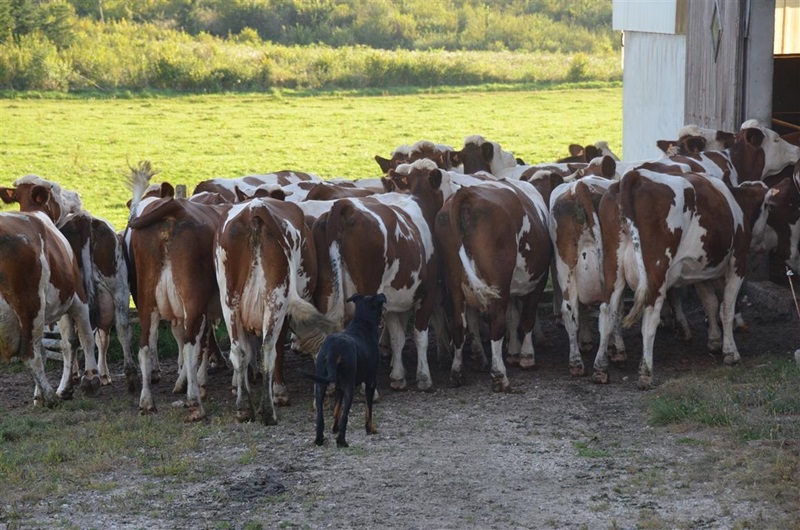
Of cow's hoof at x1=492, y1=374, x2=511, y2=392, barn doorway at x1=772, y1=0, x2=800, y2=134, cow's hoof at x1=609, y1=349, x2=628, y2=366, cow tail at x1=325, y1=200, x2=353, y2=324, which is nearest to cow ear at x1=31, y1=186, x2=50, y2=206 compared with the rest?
cow tail at x1=325, y1=200, x2=353, y2=324

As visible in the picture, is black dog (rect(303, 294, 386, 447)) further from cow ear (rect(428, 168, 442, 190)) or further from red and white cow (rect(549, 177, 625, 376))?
cow ear (rect(428, 168, 442, 190))

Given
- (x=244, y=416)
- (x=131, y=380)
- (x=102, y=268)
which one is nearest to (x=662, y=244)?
(x=244, y=416)

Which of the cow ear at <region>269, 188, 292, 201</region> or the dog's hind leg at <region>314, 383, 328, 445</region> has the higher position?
the cow ear at <region>269, 188, 292, 201</region>

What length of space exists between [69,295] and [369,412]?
11.5 ft

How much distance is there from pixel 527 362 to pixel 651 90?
10837 millimetres

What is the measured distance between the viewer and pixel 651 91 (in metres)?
22.0

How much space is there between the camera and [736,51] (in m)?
15.1

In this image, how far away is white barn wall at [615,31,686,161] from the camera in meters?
20.2

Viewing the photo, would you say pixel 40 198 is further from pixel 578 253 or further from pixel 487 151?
pixel 487 151

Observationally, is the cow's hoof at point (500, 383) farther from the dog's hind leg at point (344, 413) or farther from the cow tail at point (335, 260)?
the dog's hind leg at point (344, 413)

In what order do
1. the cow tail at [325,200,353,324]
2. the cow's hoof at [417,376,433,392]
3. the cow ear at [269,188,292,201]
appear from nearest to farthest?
the cow tail at [325,200,353,324] < the cow's hoof at [417,376,433,392] < the cow ear at [269,188,292,201]

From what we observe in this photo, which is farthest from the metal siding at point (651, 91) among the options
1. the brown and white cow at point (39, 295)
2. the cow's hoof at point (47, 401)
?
the cow's hoof at point (47, 401)

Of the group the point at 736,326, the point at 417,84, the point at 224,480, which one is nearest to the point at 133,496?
the point at 224,480

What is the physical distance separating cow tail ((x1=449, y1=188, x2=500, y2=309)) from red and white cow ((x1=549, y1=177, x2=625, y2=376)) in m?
0.92
